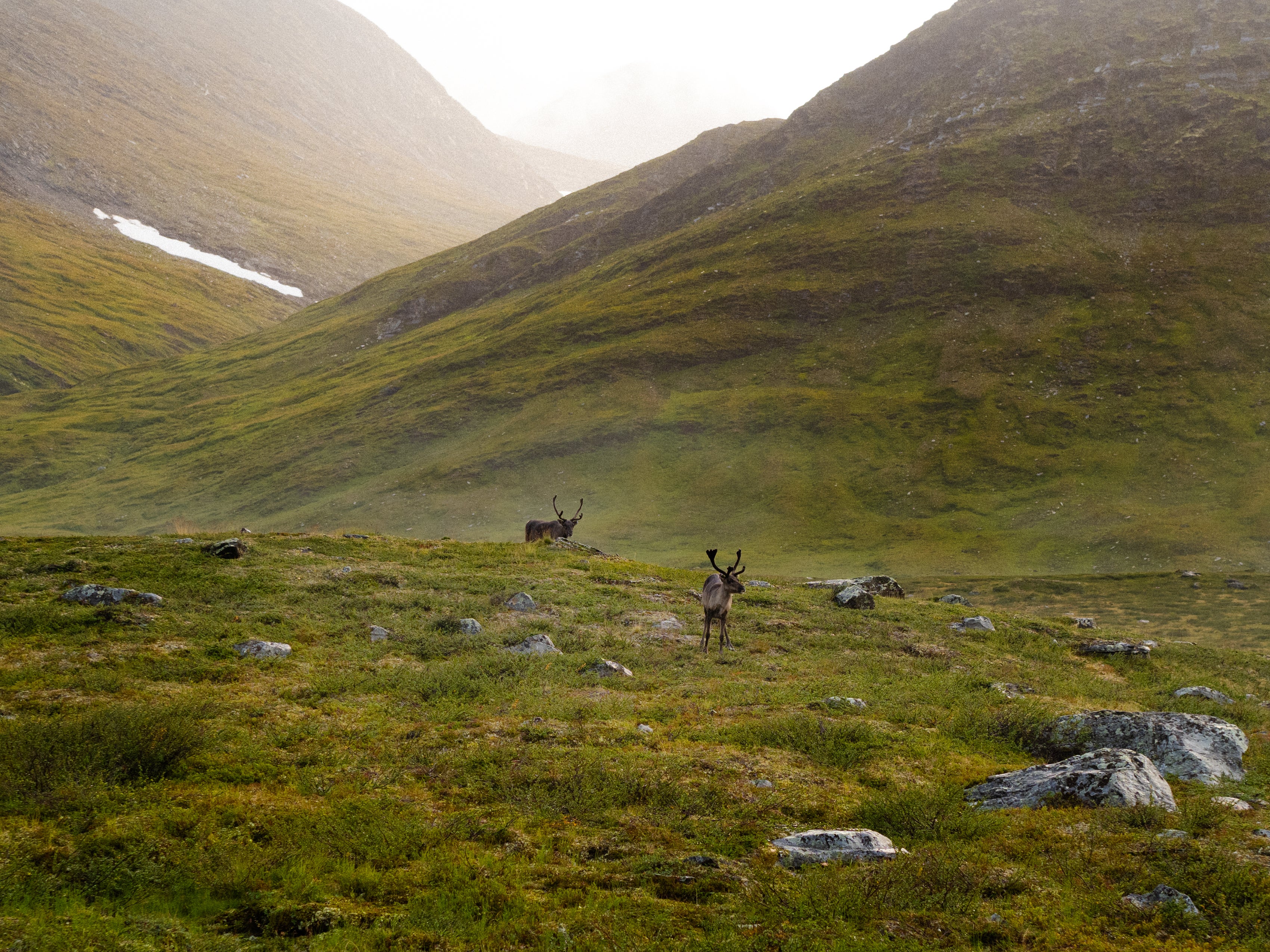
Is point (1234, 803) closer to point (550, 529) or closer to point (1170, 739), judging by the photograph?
point (1170, 739)

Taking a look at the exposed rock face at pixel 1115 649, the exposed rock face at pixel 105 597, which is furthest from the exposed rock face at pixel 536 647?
the exposed rock face at pixel 1115 649

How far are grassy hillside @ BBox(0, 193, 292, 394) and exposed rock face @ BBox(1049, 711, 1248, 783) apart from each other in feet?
558

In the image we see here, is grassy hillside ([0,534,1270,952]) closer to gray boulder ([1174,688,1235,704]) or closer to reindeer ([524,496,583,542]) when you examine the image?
gray boulder ([1174,688,1235,704])

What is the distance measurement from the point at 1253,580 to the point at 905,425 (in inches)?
1238

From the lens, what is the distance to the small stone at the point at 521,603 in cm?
2420

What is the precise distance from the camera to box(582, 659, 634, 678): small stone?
60.0 ft

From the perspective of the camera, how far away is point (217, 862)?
8.26 metres

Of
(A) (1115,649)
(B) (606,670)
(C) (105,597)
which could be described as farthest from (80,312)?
(A) (1115,649)

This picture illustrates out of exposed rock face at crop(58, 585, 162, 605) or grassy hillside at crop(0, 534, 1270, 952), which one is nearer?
grassy hillside at crop(0, 534, 1270, 952)

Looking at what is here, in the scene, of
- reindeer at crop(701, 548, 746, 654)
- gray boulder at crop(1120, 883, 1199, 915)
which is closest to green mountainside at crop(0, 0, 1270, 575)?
reindeer at crop(701, 548, 746, 654)

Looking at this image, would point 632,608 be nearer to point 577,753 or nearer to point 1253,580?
point 577,753

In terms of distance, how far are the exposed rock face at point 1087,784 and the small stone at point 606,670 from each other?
8748 millimetres

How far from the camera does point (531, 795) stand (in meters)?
10.8

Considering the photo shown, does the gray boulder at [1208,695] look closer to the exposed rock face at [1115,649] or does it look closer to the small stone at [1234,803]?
the exposed rock face at [1115,649]
